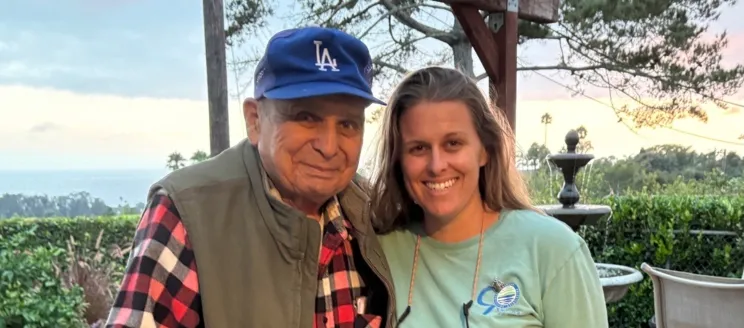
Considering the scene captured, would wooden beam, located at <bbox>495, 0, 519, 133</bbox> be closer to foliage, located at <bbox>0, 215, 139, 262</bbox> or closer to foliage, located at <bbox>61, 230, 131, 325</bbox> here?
foliage, located at <bbox>61, 230, 131, 325</bbox>

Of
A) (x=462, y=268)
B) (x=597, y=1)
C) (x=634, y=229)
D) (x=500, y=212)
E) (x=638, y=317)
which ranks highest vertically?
(x=597, y=1)

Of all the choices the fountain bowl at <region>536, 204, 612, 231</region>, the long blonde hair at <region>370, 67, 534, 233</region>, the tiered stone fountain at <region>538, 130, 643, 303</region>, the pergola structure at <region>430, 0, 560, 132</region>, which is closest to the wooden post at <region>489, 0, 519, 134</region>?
the pergola structure at <region>430, 0, 560, 132</region>

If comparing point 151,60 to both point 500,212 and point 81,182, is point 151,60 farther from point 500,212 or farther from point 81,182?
point 500,212

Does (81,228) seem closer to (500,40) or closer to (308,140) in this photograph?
(500,40)

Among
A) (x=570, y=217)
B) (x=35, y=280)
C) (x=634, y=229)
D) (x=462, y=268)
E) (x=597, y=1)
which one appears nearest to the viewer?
(x=462, y=268)

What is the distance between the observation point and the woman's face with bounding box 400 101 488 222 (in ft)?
4.93

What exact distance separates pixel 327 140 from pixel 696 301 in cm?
272

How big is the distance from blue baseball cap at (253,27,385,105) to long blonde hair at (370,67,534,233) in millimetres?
246

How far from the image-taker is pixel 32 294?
2.96 m

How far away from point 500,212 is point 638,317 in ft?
14.5

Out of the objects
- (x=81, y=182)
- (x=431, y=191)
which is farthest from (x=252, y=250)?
(x=81, y=182)

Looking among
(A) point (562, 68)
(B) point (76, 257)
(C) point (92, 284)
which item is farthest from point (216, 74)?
(A) point (562, 68)

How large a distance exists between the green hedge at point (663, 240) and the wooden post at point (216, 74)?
3.27 m

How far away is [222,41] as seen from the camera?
5125mm
